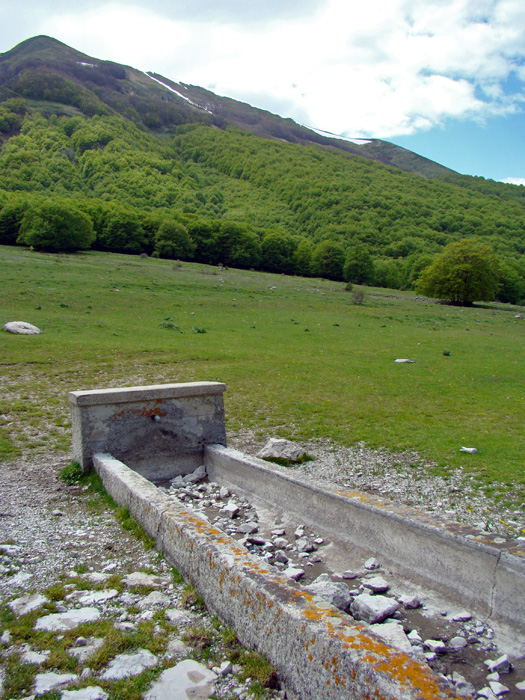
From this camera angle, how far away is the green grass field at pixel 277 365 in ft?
37.2

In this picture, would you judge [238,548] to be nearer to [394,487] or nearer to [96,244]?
[394,487]

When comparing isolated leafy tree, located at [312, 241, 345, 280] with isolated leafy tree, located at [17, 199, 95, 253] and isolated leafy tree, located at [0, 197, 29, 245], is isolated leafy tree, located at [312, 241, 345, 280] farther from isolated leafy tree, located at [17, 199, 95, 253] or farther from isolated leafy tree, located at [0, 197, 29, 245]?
isolated leafy tree, located at [0, 197, 29, 245]

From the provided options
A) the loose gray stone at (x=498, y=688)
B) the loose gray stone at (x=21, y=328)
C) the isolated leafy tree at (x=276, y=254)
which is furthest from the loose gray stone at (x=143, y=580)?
the isolated leafy tree at (x=276, y=254)

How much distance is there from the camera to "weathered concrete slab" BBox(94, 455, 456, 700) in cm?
286

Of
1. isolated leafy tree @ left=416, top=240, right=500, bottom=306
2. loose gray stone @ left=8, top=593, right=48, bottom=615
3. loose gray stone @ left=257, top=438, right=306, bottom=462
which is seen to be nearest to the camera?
loose gray stone @ left=8, top=593, right=48, bottom=615

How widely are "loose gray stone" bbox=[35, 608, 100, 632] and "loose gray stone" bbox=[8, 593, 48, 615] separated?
23cm

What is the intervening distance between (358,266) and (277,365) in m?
72.7

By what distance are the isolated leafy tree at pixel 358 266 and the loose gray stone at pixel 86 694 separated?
88.6 meters

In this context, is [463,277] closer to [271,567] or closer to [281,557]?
[281,557]

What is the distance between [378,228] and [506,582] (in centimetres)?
15334

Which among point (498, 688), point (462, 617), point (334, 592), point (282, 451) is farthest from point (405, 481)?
point (498, 688)

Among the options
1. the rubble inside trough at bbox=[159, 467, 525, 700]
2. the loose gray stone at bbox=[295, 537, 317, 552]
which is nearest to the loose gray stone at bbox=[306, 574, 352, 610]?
the rubble inside trough at bbox=[159, 467, 525, 700]

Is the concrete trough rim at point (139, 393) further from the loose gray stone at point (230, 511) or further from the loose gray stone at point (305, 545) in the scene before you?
the loose gray stone at point (305, 545)

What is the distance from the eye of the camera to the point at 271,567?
438 centimetres
